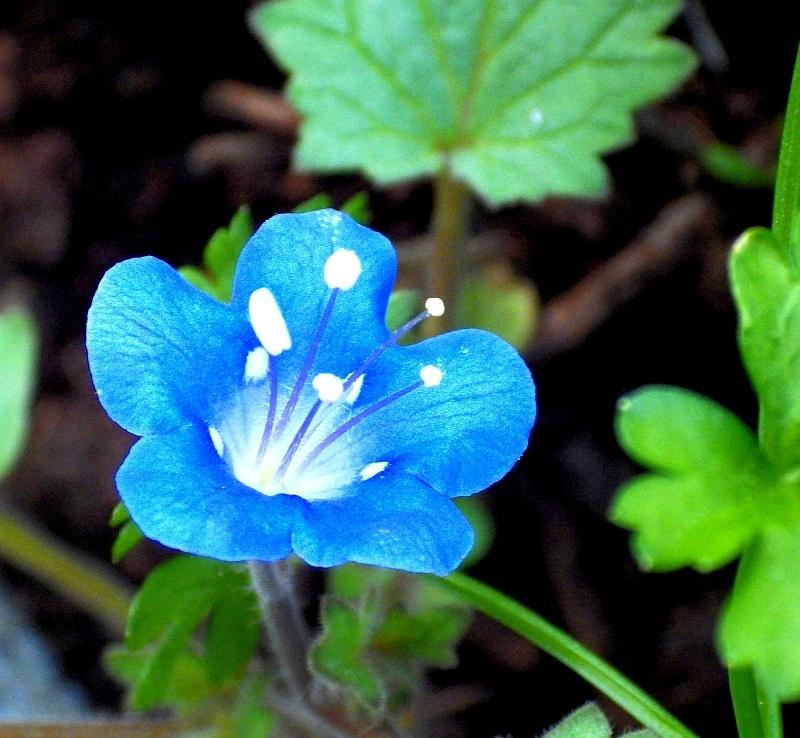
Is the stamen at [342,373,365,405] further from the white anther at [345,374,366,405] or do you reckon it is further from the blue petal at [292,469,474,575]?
the blue petal at [292,469,474,575]

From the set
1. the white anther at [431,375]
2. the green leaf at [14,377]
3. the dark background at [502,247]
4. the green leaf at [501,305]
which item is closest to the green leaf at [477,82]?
the green leaf at [501,305]

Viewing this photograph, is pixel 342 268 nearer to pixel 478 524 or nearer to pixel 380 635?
pixel 380 635

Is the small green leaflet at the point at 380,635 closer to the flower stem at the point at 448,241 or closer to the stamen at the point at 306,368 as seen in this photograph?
the stamen at the point at 306,368

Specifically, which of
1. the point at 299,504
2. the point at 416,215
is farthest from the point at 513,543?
the point at 299,504

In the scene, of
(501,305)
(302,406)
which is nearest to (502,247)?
(501,305)

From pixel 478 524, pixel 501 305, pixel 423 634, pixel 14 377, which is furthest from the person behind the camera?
pixel 501 305

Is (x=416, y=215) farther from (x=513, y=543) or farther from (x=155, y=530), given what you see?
(x=155, y=530)
